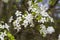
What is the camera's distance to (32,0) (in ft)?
5.14

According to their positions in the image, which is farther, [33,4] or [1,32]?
[33,4]

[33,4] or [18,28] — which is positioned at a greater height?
[33,4]

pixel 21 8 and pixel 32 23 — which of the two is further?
pixel 21 8

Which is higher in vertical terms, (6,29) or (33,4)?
(33,4)

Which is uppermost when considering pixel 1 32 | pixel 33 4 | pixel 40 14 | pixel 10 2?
pixel 10 2

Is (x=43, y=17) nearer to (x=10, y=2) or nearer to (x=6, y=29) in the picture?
(x=6, y=29)

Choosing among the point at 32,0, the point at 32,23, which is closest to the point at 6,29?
the point at 32,23

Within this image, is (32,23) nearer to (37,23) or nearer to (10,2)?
(37,23)

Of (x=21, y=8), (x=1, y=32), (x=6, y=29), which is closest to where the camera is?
(x=1, y=32)

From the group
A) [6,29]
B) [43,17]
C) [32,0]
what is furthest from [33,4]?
[6,29]

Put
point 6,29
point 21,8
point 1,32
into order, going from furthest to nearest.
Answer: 1. point 21,8
2. point 6,29
3. point 1,32

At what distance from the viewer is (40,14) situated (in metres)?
1.49

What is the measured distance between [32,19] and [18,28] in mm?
153

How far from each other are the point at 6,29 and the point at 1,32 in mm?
110
